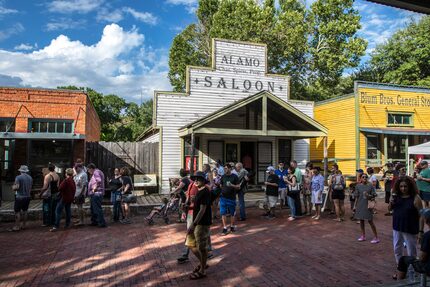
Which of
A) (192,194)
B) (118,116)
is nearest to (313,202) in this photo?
(192,194)

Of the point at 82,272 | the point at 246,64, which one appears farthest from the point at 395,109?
Result: the point at 82,272

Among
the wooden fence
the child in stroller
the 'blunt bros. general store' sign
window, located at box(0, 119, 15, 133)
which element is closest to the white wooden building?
the wooden fence

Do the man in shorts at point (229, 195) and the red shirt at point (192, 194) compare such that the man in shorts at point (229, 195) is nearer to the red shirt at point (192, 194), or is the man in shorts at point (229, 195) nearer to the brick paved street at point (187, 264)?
the brick paved street at point (187, 264)

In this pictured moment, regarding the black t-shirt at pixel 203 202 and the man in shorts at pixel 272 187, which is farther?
the man in shorts at pixel 272 187

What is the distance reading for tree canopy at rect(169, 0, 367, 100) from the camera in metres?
27.8

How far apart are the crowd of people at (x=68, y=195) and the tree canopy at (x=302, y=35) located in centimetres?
2138

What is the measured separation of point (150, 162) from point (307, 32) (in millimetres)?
21040

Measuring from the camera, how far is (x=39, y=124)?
15039 millimetres

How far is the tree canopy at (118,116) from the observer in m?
52.8

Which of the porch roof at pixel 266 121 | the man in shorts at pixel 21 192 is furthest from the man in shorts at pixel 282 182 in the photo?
the man in shorts at pixel 21 192

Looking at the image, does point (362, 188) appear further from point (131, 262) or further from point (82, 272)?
point (82, 272)

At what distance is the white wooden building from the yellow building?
2512 mm

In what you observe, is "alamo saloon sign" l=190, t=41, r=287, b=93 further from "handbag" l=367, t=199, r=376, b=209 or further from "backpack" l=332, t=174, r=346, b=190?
"handbag" l=367, t=199, r=376, b=209

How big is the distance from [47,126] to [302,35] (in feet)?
71.4
